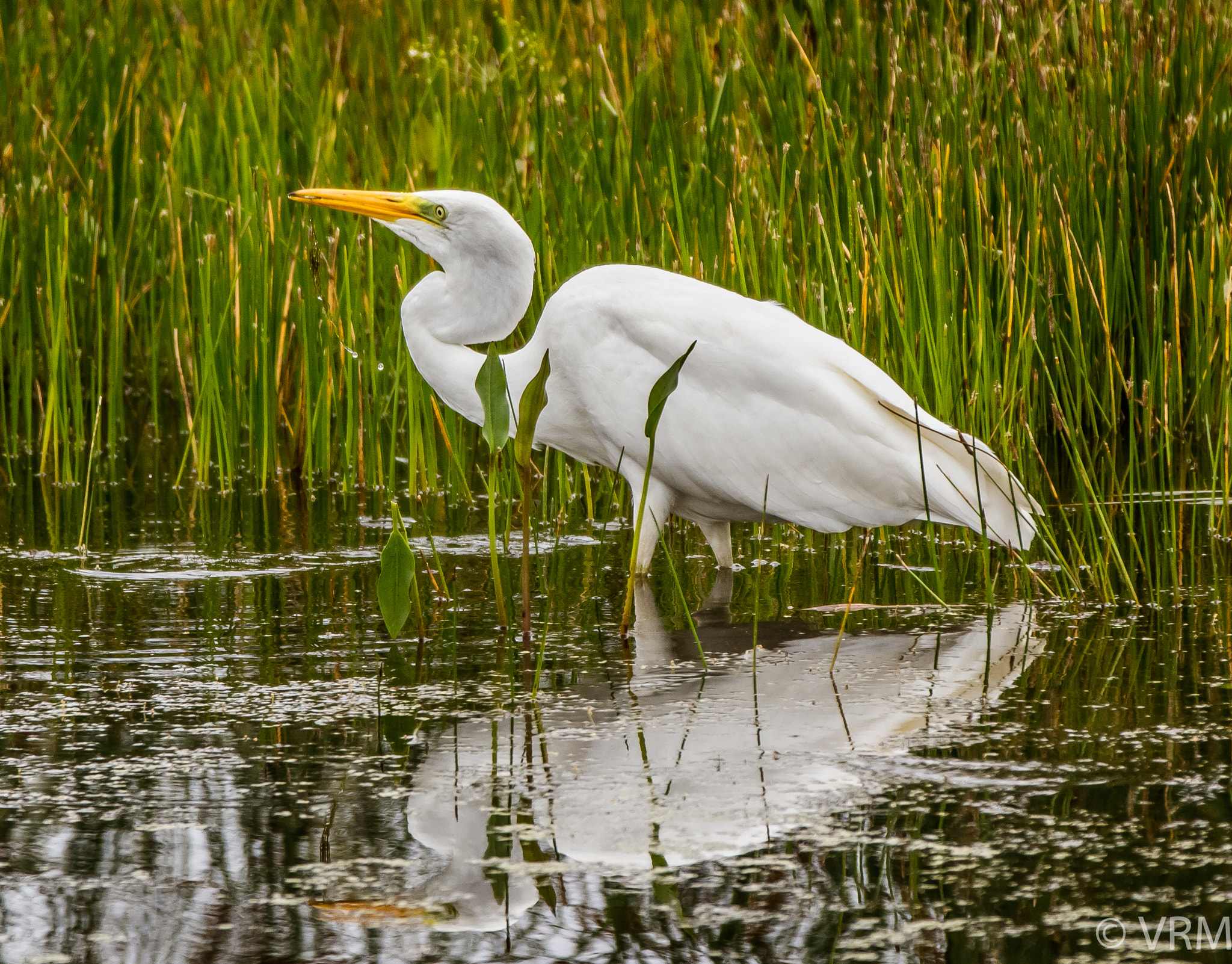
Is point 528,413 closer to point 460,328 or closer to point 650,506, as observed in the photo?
point 650,506

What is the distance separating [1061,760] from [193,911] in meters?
1.42

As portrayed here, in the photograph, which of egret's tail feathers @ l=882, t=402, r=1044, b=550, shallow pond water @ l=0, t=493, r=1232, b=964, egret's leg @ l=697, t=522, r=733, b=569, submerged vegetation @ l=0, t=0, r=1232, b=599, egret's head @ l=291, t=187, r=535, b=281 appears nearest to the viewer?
shallow pond water @ l=0, t=493, r=1232, b=964

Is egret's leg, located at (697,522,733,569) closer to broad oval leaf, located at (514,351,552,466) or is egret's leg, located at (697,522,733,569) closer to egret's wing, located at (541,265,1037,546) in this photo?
egret's wing, located at (541,265,1037,546)

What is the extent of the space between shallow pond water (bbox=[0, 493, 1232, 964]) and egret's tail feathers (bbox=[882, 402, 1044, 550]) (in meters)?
0.18

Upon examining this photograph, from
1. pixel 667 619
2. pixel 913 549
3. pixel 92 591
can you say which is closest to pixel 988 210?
pixel 913 549

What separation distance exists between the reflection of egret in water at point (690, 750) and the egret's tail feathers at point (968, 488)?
414 millimetres

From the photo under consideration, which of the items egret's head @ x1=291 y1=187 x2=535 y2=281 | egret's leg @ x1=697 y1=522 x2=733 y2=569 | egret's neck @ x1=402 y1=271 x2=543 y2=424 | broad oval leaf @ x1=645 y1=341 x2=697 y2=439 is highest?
egret's head @ x1=291 y1=187 x2=535 y2=281

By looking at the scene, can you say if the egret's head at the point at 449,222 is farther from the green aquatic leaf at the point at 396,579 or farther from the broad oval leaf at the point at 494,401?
the green aquatic leaf at the point at 396,579

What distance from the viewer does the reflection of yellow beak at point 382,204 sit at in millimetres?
4285

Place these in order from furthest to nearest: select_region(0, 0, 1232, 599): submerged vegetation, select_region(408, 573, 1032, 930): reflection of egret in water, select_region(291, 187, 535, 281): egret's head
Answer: select_region(0, 0, 1232, 599): submerged vegetation < select_region(291, 187, 535, 281): egret's head < select_region(408, 573, 1032, 930): reflection of egret in water

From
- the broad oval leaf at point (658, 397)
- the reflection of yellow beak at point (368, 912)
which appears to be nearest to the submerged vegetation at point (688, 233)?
the broad oval leaf at point (658, 397)

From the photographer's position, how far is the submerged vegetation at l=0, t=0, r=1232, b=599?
5156mm

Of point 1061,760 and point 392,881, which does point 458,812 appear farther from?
point 1061,760

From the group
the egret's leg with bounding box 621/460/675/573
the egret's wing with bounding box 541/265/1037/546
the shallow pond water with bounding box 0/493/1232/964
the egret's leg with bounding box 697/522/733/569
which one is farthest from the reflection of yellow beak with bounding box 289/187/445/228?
the egret's leg with bounding box 697/522/733/569
